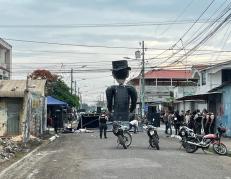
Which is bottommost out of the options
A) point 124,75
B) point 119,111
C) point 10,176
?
point 10,176

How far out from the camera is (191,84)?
3457 inches

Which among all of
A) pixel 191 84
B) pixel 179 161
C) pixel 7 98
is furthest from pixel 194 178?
pixel 191 84

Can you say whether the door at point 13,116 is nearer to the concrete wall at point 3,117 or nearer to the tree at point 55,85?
the concrete wall at point 3,117

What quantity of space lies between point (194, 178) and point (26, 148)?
1362cm

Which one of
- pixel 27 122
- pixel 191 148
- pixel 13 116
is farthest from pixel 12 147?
pixel 13 116

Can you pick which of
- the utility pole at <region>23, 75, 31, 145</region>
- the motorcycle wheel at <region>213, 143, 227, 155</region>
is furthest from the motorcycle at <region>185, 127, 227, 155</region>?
the utility pole at <region>23, 75, 31, 145</region>

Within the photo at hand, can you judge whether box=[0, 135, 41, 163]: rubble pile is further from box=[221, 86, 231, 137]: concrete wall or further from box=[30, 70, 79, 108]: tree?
box=[30, 70, 79, 108]: tree

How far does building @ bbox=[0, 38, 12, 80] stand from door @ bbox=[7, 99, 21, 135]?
96.6 feet

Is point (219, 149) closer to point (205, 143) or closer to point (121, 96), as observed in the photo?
point (205, 143)

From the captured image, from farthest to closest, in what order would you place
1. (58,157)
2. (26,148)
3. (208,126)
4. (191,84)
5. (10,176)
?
(191,84), (208,126), (26,148), (58,157), (10,176)

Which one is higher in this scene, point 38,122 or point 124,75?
point 124,75

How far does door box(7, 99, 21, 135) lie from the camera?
35500 mm

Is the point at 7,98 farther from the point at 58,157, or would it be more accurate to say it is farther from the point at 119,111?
the point at 58,157

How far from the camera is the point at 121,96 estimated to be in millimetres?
37969
